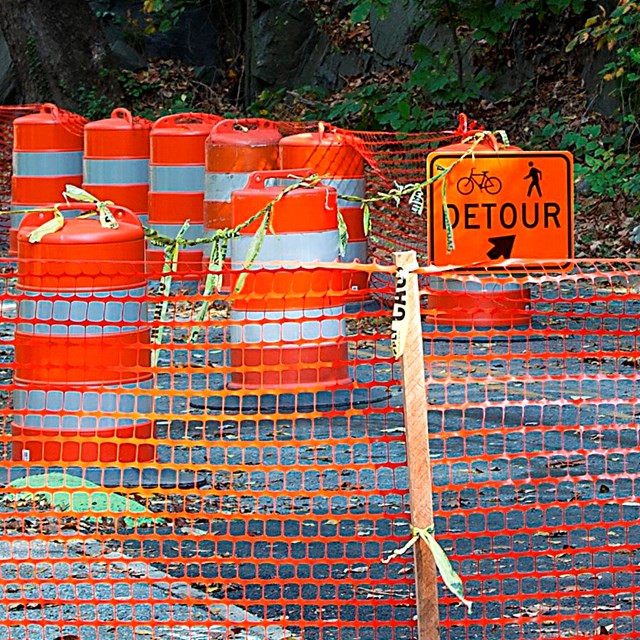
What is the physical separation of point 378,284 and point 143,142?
2679 mm

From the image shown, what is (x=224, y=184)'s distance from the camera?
1328 cm

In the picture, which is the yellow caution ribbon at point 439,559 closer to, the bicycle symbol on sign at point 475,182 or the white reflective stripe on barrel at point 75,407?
the white reflective stripe on barrel at point 75,407

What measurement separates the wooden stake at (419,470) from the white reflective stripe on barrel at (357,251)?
7277mm

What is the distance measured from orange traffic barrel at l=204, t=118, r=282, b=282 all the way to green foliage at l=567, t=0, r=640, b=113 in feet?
13.2

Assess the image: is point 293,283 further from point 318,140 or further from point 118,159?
point 118,159

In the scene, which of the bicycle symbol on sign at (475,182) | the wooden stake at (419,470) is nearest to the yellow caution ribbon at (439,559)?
the wooden stake at (419,470)

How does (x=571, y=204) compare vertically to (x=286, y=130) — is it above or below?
below

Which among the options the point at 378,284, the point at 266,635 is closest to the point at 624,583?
the point at 266,635

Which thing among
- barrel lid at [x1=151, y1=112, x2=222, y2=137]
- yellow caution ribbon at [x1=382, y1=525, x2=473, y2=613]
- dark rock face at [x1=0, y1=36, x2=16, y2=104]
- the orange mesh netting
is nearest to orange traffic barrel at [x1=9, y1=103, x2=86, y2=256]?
barrel lid at [x1=151, y1=112, x2=222, y2=137]

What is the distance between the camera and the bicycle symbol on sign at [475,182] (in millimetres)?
10078

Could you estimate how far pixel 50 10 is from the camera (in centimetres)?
2234

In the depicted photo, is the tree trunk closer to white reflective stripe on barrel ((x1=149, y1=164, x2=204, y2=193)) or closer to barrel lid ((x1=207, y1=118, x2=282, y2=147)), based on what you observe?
white reflective stripe on barrel ((x1=149, y1=164, x2=204, y2=193))

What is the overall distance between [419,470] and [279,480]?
262 cm

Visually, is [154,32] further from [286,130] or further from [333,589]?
[333,589]
